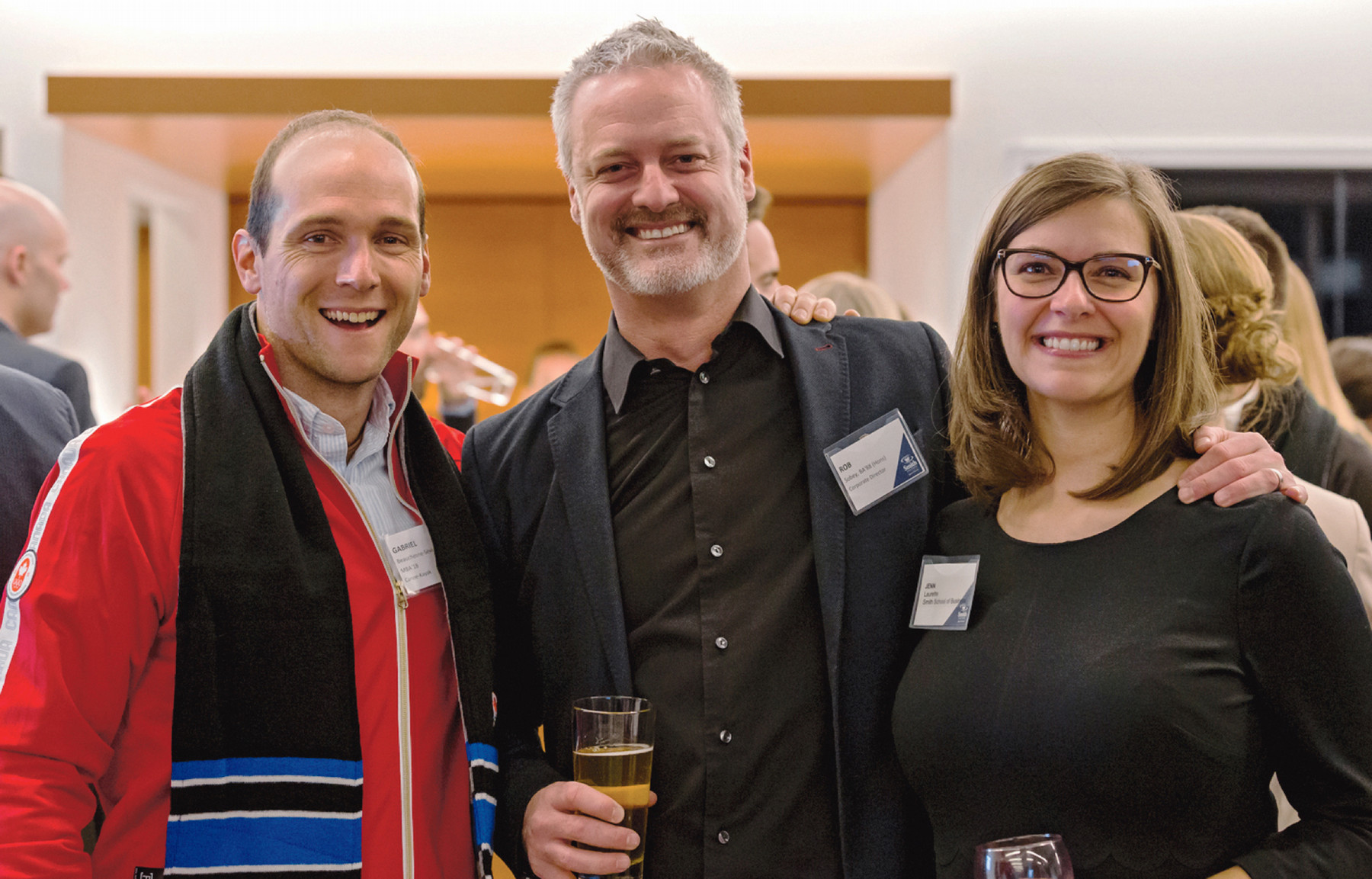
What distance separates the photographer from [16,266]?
12.1 ft

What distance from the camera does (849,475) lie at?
6.02 feet

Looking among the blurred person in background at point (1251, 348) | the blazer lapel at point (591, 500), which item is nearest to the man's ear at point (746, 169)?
the blazer lapel at point (591, 500)

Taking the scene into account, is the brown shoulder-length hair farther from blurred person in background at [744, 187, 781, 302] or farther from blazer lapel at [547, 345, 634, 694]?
blurred person in background at [744, 187, 781, 302]

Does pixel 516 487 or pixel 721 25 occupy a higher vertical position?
pixel 721 25

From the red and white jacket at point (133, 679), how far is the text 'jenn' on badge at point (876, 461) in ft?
2.29

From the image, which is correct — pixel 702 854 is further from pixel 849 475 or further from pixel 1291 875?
pixel 1291 875

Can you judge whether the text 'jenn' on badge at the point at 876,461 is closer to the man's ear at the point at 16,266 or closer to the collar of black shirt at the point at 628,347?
the collar of black shirt at the point at 628,347

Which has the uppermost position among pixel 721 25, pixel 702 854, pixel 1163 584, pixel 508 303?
pixel 721 25

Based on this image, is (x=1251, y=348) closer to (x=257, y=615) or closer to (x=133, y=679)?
(x=257, y=615)

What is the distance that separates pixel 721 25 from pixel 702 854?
A: 4.56m

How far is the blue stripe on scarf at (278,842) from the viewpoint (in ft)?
5.19

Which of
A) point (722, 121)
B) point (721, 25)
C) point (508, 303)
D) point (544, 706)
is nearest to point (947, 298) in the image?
point (721, 25)

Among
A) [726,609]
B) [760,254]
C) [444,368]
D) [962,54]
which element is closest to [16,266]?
[444,368]

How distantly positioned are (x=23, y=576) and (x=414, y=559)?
549 millimetres
